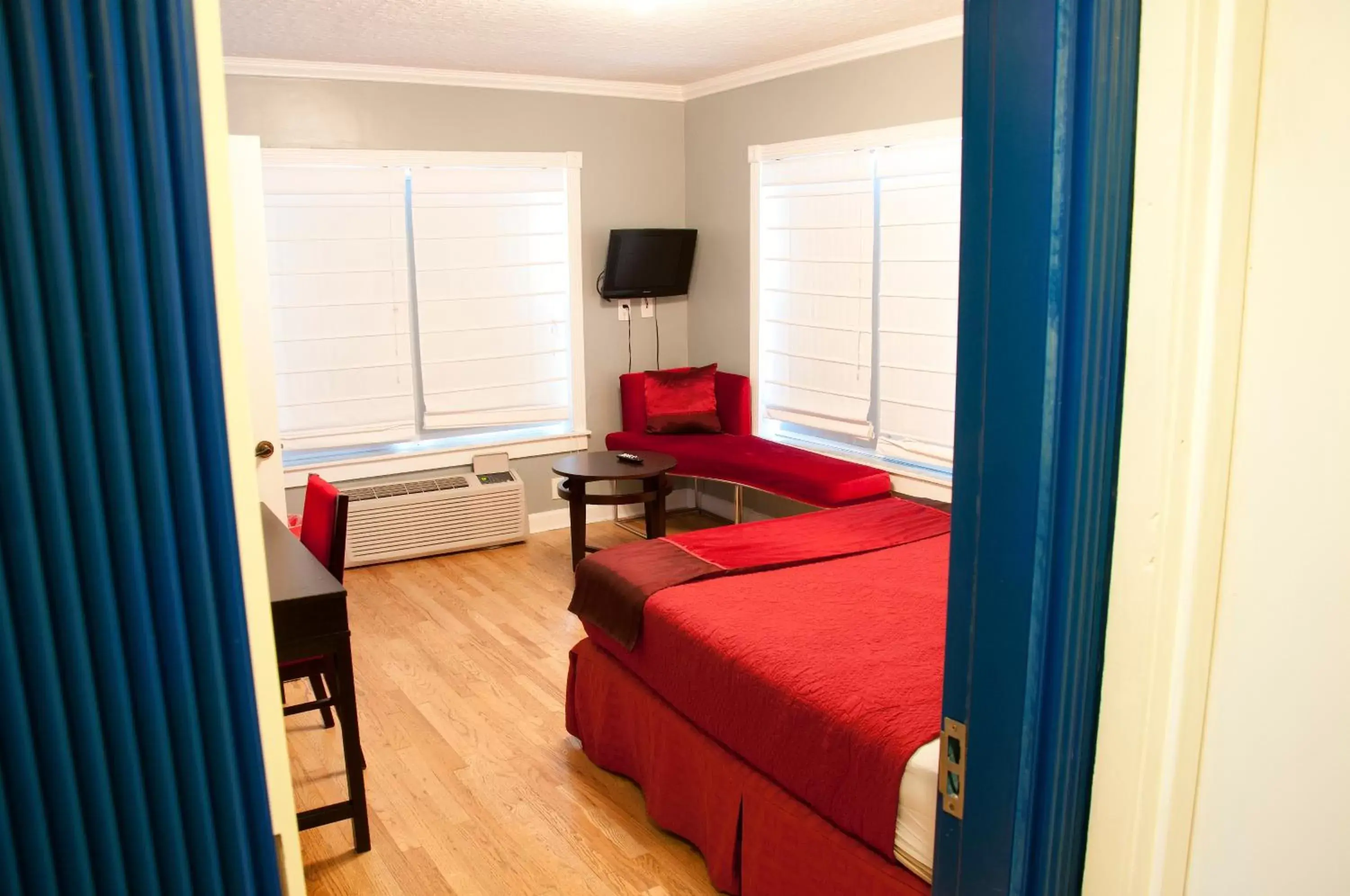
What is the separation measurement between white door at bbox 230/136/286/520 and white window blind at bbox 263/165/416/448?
1.23 metres

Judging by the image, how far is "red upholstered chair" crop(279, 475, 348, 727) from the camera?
3262 millimetres

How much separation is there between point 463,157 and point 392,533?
2157mm

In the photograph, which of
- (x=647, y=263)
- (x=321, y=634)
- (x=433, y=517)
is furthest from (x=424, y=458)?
(x=321, y=634)

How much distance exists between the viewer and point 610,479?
5.47 metres

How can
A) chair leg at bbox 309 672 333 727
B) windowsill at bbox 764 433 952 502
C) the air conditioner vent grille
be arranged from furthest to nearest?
the air conditioner vent grille
windowsill at bbox 764 433 952 502
chair leg at bbox 309 672 333 727

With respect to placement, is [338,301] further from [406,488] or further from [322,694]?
[322,694]

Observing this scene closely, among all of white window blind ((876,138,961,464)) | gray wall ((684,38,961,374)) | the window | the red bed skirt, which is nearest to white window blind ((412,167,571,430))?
gray wall ((684,38,961,374))

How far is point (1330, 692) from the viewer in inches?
43.9

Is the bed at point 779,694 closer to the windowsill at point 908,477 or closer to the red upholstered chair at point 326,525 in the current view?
the red upholstered chair at point 326,525

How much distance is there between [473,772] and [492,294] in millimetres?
3365

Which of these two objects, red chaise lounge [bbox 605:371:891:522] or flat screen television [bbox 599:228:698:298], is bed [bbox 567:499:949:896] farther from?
flat screen television [bbox 599:228:698:298]

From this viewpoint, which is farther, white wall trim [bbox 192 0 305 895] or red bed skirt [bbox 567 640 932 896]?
red bed skirt [bbox 567 640 932 896]

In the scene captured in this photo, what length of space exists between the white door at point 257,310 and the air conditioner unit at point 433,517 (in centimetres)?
127

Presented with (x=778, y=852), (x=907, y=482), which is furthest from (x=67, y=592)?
(x=907, y=482)
